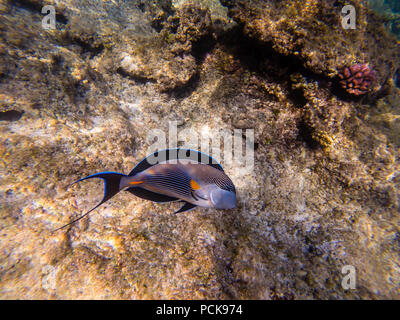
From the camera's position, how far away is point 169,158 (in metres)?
1.61

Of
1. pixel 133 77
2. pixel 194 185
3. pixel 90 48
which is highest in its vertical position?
pixel 90 48

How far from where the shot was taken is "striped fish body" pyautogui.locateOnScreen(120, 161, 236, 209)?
1564 millimetres

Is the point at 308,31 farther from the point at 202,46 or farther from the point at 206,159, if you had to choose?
the point at 206,159

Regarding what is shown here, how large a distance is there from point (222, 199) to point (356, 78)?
259cm

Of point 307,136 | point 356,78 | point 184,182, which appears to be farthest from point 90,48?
point 356,78

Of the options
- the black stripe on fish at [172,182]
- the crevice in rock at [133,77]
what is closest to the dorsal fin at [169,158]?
the black stripe on fish at [172,182]

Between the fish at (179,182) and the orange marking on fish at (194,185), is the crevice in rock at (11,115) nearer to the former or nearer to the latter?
the fish at (179,182)

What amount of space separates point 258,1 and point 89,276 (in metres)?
3.87

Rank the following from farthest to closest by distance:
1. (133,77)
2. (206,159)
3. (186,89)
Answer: (133,77) → (186,89) → (206,159)

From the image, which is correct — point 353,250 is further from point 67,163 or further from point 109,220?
point 67,163

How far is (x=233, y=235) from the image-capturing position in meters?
1.88

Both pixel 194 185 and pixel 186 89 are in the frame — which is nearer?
pixel 194 185

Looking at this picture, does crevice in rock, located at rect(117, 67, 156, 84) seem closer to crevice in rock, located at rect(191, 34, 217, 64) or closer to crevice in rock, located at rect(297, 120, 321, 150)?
crevice in rock, located at rect(191, 34, 217, 64)

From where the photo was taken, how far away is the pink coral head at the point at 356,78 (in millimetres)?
2420
